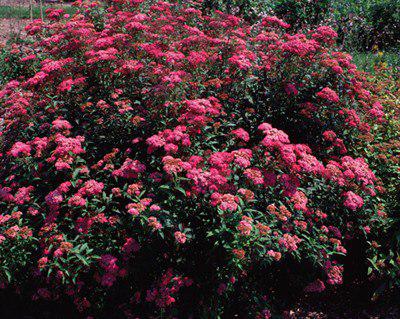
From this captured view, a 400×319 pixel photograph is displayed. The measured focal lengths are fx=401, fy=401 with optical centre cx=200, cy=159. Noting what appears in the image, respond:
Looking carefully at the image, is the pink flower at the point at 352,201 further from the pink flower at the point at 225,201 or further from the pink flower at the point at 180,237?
the pink flower at the point at 180,237

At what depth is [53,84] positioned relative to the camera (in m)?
4.29

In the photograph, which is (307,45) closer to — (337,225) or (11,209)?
(337,225)

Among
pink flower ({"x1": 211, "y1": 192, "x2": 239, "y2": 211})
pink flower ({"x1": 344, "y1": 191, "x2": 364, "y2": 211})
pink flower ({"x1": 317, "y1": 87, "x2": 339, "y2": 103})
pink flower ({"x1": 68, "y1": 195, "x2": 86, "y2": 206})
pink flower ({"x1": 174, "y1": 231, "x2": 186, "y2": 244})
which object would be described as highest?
pink flower ({"x1": 317, "y1": 87, "x2": 339, "y2": 103})

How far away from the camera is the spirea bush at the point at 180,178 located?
3174 millimetres

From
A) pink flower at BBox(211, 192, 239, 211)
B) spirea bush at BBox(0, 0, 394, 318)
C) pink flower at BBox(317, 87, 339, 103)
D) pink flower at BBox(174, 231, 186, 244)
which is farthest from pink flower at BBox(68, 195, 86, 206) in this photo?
pink flower at BBox(317, 87, 339, 103)

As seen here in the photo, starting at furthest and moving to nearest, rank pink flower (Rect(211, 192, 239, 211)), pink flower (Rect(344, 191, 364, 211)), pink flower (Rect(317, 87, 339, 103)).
Answer: pink flower (Rect(317, 87, 339, 103))
pink flower (Rect(344, 191, 364, 211))
pink flower (Rect(211, 192, 239, 211))

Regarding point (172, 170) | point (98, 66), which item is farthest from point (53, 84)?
point (172, 170)

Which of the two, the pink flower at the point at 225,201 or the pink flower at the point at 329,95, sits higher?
the pink flower at the point at 329,95

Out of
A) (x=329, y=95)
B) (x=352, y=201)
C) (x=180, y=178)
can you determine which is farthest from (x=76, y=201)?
(x=329, y=95)

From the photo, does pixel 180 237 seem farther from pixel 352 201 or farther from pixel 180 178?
pixel 352 201

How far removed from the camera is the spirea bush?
3.17 meters

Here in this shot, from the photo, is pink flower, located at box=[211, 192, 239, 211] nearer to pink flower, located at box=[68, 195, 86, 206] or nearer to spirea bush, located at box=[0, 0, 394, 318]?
spirea bush, located at box=[0, 0, 394, 318]

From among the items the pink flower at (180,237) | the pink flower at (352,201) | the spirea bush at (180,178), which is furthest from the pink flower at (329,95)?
the pink flower at (180,237)

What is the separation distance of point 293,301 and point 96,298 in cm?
198
